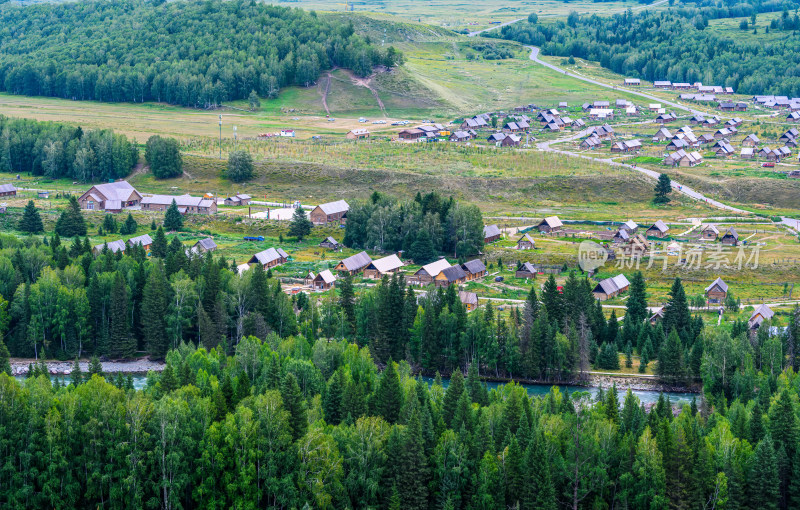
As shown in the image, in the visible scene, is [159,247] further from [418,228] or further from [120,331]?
[418,228]

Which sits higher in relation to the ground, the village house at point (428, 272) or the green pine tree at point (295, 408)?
the green pine tree at point (295, 408)

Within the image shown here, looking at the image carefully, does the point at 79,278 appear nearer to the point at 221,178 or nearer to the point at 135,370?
the point at 135,370

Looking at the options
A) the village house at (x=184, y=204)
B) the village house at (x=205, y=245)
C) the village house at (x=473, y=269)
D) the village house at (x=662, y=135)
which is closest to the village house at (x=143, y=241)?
the village house at (x=205, y=245)

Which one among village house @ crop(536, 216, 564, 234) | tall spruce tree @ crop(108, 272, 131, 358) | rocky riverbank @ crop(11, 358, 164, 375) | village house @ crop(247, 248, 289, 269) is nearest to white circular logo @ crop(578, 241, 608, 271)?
village house @ crop(536, 216, 564, 234)

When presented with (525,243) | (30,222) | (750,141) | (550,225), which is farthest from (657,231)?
(30,222)

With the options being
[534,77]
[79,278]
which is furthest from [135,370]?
[534,77]

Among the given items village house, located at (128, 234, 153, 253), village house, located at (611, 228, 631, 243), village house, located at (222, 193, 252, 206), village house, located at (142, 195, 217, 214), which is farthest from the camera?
village house, located at (222, 193, 252, 206)

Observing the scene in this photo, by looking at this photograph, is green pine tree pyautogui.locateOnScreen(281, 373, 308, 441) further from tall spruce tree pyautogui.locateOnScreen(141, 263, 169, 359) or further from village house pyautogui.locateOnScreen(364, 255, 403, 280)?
village house pyautogui.locateOnScreen(364, 255, 403, 280)

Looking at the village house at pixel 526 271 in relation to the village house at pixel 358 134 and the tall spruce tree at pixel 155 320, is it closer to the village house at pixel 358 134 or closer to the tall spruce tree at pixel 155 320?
the tall spruce tree at pixel 155 320
